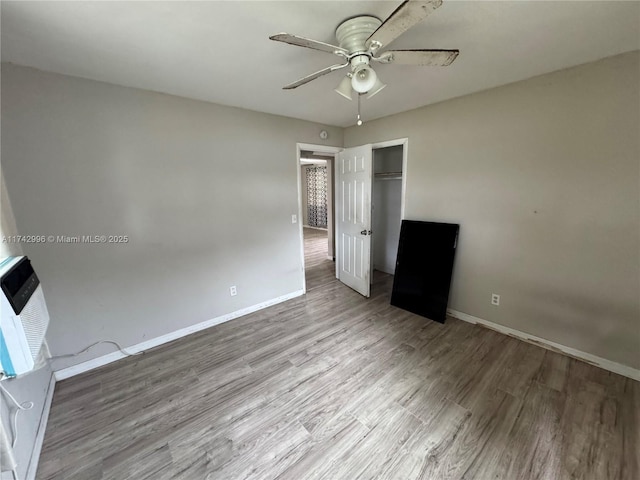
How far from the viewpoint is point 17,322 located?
120 cm

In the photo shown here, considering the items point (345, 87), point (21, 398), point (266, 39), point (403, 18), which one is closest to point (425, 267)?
point (345, 87)

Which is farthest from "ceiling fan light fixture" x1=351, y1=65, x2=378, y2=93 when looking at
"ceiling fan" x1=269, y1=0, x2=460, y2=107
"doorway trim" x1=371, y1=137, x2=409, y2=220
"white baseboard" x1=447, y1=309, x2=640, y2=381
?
"white baseboard" x1=447, y1=309, x2=640, y2=381

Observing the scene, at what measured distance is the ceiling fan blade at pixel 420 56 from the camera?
4.32 feet

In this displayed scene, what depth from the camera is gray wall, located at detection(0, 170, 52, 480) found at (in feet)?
4.13

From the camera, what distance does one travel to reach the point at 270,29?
4.84ft

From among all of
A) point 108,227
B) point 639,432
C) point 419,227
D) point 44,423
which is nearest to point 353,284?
point 419,227

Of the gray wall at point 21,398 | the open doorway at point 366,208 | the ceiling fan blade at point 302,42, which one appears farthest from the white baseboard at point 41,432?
the open doorway at point 366,208

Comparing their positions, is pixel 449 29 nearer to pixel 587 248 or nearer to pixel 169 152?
pixel 587 248

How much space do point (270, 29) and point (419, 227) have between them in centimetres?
248

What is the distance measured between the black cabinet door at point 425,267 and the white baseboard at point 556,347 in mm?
320

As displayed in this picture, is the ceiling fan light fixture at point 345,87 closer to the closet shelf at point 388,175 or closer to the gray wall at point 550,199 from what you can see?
the gray wall at point 550,199

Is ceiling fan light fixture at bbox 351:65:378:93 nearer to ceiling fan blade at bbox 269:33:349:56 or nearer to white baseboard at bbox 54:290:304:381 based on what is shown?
ceiling fan blade at bbox 269:33:349:56

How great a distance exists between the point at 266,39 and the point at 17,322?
6.71 feet

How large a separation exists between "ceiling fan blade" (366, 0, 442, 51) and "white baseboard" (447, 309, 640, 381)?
2.84m
